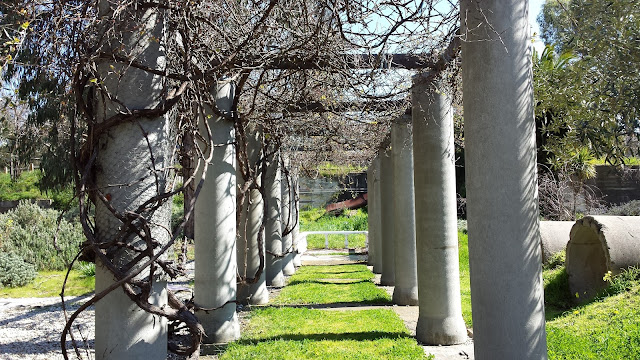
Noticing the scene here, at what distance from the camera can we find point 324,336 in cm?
768

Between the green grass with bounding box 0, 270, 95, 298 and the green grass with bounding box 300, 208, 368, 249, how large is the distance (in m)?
15.8

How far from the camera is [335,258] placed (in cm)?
2292

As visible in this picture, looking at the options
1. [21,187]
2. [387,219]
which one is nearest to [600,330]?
[387,219]

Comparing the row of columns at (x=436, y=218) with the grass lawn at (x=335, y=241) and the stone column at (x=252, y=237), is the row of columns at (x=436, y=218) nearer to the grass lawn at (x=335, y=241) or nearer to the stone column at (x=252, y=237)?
the stone column at (x=252, y=237)

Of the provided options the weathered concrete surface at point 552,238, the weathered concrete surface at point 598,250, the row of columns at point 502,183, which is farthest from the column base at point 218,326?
the weathered concrete surface at point 552,238

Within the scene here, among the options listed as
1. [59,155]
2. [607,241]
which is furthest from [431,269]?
[59,155]

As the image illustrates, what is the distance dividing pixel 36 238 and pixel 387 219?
32.4 feet

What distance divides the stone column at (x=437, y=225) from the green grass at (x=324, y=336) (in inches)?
18.6

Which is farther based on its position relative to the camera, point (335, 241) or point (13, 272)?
point (335, 241)

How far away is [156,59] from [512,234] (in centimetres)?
245

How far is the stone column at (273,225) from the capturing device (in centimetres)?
1279

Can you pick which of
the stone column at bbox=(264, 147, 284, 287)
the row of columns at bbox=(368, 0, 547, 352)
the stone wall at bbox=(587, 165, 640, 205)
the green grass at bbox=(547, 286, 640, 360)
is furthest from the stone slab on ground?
the row of columns at bbox=(368, 0, 547, 352)

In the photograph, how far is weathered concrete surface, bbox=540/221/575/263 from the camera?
11.4 metres

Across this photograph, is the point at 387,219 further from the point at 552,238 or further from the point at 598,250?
the point at 598,250
